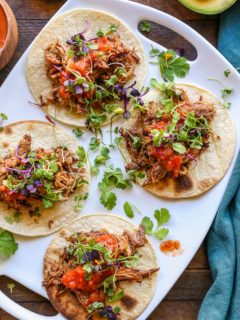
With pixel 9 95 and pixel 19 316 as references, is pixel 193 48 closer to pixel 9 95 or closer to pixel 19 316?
pixel 9 95

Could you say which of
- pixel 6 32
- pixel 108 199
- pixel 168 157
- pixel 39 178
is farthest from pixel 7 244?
pixel 6 32

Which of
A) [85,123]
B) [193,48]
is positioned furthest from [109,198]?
[193,48]

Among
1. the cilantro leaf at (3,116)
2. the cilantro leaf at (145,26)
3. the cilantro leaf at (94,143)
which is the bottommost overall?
the cilantro leaf at (94,143)

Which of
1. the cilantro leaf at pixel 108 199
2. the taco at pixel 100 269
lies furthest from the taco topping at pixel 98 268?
the cilantro leaf at pixel 108 199

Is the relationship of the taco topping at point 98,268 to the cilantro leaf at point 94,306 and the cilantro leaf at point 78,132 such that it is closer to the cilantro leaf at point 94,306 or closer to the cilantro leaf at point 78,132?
the cilantro leaf at point 94,306

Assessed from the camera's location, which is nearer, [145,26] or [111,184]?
[111,184]

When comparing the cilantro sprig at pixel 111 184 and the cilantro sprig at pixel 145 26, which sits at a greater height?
the cilantro sprig at pixel 145 26

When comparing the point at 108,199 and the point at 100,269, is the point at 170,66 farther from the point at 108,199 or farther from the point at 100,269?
the point at 100,269
